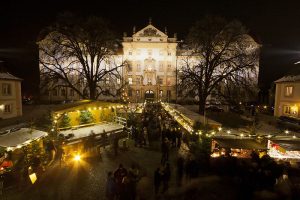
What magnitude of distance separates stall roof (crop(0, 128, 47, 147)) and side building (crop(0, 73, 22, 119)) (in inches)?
681

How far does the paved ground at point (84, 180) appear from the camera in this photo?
845 cm

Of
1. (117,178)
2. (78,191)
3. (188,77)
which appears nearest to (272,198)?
(117,178)

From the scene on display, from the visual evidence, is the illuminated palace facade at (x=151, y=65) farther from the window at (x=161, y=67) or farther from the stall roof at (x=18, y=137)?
the stall roof at (x=18, y=137)

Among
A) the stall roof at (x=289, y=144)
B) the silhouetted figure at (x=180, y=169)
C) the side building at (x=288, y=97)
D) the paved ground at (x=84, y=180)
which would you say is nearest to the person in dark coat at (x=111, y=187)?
the paved ground at (x=84, y=180)

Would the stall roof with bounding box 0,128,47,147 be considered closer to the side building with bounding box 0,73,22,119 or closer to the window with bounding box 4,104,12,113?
the side building with bounding box 0,73,22,119

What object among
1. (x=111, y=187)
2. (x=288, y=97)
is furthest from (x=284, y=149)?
(x=288, y=97)

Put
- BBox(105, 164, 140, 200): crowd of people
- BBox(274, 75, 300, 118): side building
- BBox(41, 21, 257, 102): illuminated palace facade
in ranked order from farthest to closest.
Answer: BBox(41, 21, 257, 102): illuminated palace facade
BBox(274, 75, 300, 118): side building
BBox(105, 164, 140, 200): crowd of people

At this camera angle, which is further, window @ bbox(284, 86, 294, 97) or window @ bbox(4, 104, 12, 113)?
window @ bbox(4, 104, 12, 113)

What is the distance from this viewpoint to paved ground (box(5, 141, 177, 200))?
27.7ft

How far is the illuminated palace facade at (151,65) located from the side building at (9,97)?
27.9m

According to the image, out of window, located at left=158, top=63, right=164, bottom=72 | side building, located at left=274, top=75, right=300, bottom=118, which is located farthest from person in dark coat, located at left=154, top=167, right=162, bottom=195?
window, located at left=158, top=63, right=164, bottom=72

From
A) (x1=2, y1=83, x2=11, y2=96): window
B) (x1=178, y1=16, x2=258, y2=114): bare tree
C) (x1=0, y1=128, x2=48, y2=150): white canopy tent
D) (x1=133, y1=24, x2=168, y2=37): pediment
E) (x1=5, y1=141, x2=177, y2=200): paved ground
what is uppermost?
(x1=133, y1=24, x2=168, y2=37): pediment

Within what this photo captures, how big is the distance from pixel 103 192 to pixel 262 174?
6337 millimetres

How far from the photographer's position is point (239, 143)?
10.8 metres
